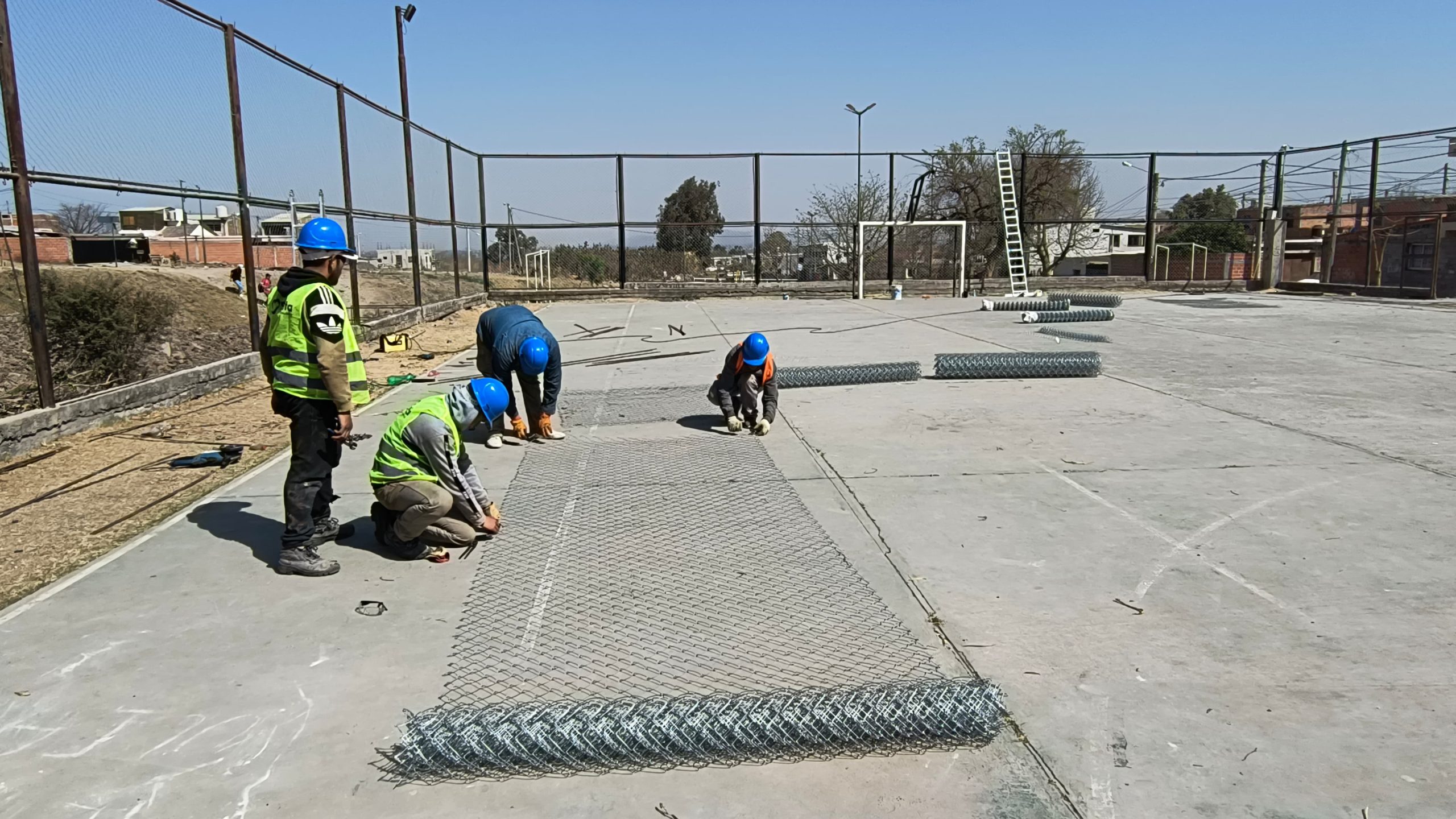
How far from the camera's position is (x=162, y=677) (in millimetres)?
3605

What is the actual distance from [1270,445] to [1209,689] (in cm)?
439

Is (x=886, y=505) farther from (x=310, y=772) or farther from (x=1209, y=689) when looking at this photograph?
(x=310, y=772)

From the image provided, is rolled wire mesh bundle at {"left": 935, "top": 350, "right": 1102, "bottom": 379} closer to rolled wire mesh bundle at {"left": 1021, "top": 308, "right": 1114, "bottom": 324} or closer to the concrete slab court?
the concrete slab court

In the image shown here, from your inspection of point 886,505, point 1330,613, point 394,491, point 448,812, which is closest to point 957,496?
point 886,505

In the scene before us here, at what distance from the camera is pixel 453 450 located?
4941 millimetres

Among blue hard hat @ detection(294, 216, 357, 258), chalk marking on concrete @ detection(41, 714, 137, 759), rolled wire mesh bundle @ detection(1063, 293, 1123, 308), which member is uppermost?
blue hard hat @ detection(294, 216, 357, 258)

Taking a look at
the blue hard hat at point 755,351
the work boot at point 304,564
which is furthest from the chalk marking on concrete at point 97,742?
the blue hard hat at point 755,351

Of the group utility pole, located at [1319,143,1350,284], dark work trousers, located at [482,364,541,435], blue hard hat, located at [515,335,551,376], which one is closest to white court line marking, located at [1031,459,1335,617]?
blue hard hat, located at [515,335,551,376]

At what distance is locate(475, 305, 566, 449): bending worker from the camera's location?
740 centimetres

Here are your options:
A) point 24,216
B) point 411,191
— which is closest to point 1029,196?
point 411,191

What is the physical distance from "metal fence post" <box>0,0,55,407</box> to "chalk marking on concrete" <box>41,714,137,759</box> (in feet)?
17.9

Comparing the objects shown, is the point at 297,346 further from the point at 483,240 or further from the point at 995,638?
the point at 483,240

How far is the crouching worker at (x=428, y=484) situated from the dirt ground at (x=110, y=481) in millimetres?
1667

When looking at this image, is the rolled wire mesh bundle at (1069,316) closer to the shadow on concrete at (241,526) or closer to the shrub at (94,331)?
the shrub at (94,331)
